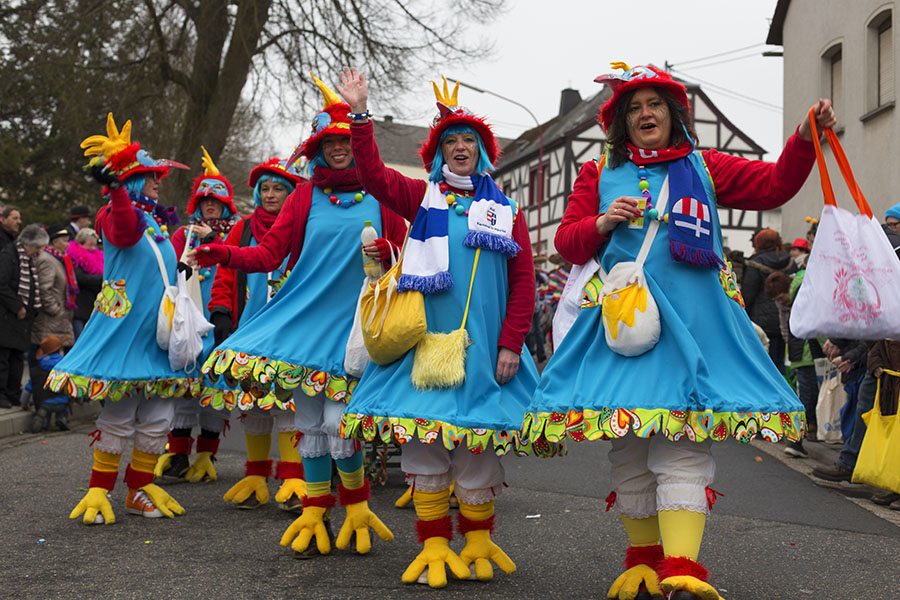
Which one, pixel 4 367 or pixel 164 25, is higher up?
pixel 164 25

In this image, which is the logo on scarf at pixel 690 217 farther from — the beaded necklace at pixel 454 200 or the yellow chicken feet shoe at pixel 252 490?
the yellow chicken feet shoe at pixel 252 490

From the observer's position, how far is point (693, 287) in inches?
134

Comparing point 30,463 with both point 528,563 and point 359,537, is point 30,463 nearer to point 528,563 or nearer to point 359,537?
point 359,537

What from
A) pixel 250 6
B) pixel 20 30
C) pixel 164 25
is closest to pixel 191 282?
pixel 250 6

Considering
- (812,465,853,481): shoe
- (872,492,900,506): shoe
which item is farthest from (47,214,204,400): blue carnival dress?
(812,465,853,481): shoe

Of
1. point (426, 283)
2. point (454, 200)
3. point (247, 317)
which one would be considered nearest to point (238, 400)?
point (247, 317)

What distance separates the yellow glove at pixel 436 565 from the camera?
3.79 m

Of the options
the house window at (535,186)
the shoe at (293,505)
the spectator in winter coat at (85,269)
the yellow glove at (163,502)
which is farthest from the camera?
the house window at (535,186)

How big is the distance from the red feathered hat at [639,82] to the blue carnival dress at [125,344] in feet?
9.66

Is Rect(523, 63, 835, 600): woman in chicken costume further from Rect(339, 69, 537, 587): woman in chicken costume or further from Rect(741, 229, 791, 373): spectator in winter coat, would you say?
Rect(741, 229, 791, 373): spectator in winter coat

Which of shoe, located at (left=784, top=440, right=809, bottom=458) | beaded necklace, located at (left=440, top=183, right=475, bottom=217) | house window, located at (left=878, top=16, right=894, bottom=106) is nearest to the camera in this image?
beaded necklace, located at (left=440, top=183, right=475, bottom=217)

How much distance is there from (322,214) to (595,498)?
2.68 m

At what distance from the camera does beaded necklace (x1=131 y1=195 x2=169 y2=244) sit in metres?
5.47

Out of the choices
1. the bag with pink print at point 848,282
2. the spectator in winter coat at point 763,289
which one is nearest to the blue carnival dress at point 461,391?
the bag with pink print at point 848,282
